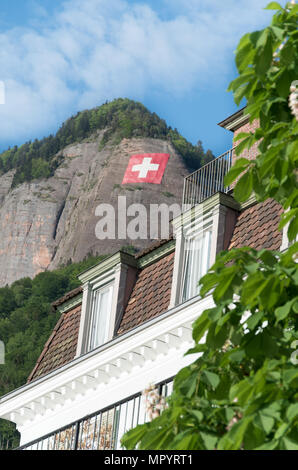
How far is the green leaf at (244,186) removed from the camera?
9234 millimetres

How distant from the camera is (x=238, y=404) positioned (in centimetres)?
830

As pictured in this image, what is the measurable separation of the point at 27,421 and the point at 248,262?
15.5m

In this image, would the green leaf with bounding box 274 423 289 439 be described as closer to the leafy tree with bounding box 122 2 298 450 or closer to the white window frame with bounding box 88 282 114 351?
the leafy tree with bounding box 122 2 298 450

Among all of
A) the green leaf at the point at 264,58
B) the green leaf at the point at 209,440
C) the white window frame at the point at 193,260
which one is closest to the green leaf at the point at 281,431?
the green leaf at the point at 209,440

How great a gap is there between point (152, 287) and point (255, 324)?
42.4ft

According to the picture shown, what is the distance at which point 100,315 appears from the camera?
2259 centimetres

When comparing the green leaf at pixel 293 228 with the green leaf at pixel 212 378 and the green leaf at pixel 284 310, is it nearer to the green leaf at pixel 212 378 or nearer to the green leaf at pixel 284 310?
the green leaf at pixel 284 310

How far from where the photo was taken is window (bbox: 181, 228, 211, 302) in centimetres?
2028

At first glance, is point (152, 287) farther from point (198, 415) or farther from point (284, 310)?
point (198, 415)

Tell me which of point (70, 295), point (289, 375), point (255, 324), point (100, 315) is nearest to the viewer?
point (289, 375)

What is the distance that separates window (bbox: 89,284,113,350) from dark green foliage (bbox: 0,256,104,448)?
46.0m

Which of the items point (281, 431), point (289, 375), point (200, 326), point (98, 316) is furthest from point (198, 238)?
point (281, 431)
